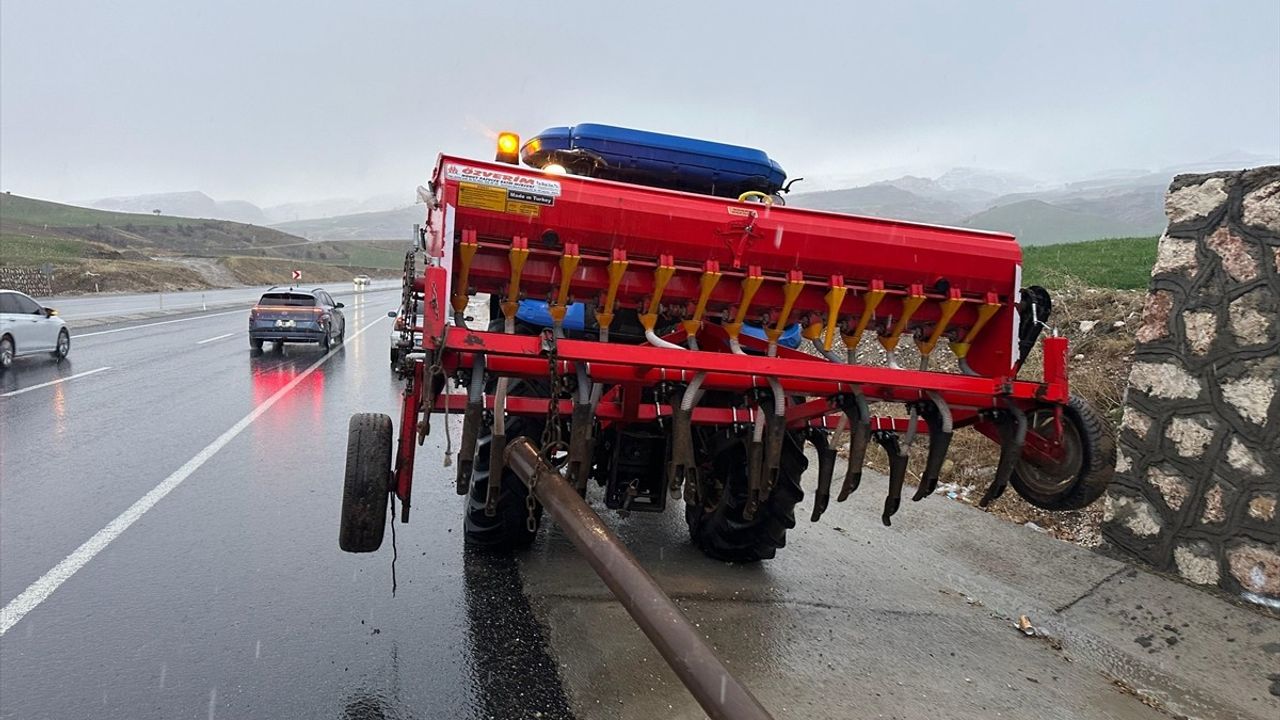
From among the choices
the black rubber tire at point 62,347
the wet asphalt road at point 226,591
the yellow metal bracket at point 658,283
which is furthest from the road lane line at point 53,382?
the yellow metal bracket at point 658,283

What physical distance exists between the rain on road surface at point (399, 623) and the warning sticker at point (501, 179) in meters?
2.17

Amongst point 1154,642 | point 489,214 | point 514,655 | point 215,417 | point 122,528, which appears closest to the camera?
point 489,214

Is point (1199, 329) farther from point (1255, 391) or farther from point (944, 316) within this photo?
point (944, 316)

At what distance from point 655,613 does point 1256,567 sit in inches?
148

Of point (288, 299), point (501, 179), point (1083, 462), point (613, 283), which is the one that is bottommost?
point (288, 299)

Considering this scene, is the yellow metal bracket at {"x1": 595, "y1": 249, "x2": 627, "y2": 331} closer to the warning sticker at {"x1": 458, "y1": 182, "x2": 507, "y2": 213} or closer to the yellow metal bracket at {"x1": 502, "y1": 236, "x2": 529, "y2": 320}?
the yellow metal bracket at {"x1": 502, "y1": 236, "x2": 529, "y2": 320}

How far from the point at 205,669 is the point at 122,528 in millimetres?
2343

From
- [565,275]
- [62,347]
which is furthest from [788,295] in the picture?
[62,347]

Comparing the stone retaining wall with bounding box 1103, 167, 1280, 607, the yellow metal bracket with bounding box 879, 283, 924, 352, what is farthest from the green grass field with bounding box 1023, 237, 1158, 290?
the yellow metal bracket with bounding box 879, 283, 924, 352

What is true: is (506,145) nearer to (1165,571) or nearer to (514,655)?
(514,655)

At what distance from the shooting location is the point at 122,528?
16.0 feet

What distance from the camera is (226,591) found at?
3.99m

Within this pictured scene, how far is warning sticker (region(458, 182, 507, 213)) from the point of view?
3.04 metres

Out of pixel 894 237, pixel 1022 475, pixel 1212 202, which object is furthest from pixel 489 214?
pixel 1212 202
